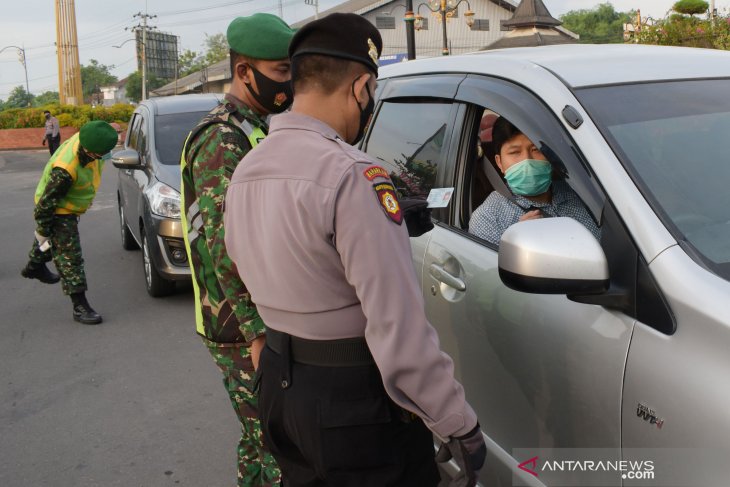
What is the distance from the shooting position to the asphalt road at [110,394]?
400 cm

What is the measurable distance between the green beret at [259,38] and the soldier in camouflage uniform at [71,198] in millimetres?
3713

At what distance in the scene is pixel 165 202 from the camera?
670 cm

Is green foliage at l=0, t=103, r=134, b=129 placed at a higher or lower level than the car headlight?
higher

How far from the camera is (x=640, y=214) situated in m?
1.96

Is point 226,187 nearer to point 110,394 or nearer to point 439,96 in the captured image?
point 439,96

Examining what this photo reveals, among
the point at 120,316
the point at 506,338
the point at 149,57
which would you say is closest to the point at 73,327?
the point at 120,316

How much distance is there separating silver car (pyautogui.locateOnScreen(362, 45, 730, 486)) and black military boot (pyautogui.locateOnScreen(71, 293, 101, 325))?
173 inches

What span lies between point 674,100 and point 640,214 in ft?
2.04

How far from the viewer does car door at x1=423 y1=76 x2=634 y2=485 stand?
2002 millimetres

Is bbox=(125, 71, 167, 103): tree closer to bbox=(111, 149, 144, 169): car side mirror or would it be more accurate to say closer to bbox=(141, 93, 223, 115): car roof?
bbox=(141, 93, 223, 115): car roof

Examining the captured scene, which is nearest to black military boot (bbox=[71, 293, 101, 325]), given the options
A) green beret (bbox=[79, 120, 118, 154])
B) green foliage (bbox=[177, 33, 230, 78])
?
green beret (bbox=[79, 120, 118, 154])

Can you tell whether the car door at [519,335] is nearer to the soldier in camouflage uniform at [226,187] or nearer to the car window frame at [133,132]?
the soldier in camouflage uniform at [226,187]

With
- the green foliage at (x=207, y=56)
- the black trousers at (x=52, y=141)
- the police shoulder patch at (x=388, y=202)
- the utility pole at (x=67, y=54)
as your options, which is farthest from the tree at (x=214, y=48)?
the police shoulder patch at (x=388, y=202)

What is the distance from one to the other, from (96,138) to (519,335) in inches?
179
